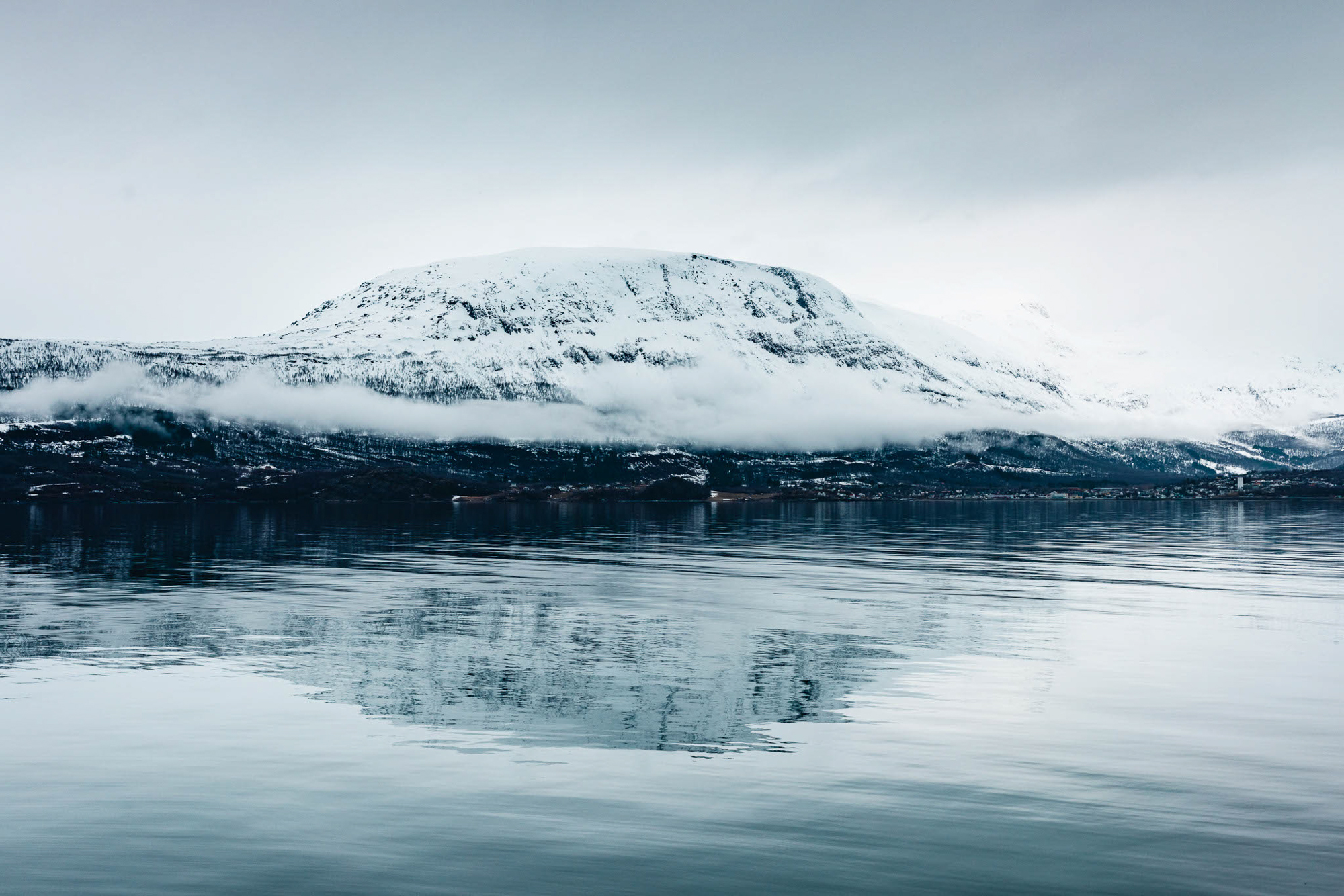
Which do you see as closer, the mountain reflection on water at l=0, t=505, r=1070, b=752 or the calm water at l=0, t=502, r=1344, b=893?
the calm water at l=0, t=502, r=1344, b=893

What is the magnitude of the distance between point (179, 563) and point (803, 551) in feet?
196

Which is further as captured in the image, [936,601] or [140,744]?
[936,601]

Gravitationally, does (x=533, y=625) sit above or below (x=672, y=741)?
below

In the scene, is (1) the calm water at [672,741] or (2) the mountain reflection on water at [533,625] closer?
(1) the calm water at [672,741]

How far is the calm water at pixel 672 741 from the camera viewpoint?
21078mm

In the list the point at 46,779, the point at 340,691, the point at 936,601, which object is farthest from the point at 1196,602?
the point at 46,779

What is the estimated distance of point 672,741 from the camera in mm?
31312

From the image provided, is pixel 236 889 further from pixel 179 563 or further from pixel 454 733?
pixel 179 563

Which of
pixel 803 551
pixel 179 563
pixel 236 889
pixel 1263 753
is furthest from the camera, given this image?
pixel 803 551

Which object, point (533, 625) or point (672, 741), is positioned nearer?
point (672, 741)

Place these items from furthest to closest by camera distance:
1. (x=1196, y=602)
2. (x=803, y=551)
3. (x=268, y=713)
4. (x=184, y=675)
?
(x=803, y=551), (x=1196, y=602), (x=184, y=675), (x=268, y=713)

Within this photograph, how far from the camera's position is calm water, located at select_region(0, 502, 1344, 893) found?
2108cm

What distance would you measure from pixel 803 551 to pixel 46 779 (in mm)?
95493

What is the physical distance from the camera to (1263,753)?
30.2 meters
